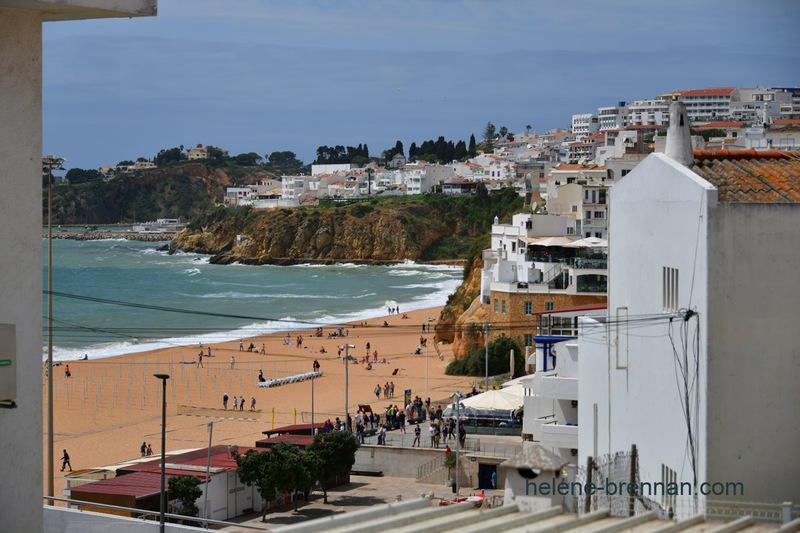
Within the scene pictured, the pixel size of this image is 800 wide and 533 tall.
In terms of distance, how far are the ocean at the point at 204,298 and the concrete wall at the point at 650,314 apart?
136 ft

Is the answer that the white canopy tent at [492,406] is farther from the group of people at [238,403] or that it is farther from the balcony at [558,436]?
the group of people at [238,403]

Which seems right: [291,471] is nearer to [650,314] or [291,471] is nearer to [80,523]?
[650,314]

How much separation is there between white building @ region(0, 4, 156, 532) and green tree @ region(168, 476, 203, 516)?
1477 centimetres

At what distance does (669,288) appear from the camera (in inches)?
374

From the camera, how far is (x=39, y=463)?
447 centimetres

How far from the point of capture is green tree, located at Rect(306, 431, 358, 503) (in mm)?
21562

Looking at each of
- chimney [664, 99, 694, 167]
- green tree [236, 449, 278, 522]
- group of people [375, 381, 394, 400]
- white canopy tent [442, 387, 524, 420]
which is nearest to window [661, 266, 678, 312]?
chimney [664, 99, 694, 167]

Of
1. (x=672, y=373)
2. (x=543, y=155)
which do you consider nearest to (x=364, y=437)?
(x=672, y=373)

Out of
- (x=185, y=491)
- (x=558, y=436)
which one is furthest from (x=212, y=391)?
(x=558, y=436)

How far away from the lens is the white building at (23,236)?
14.2 feet

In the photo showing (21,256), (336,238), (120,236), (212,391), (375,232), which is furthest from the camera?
(120,236)

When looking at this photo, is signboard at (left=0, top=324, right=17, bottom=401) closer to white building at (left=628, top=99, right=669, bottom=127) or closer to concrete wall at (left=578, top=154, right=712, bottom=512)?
concrete wall at (left=578, top=154, right=712, bottom=512)

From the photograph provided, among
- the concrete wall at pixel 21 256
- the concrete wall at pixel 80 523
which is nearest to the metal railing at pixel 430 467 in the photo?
the concrete wall at pixel 80 523

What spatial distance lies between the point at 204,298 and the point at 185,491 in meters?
66.9
